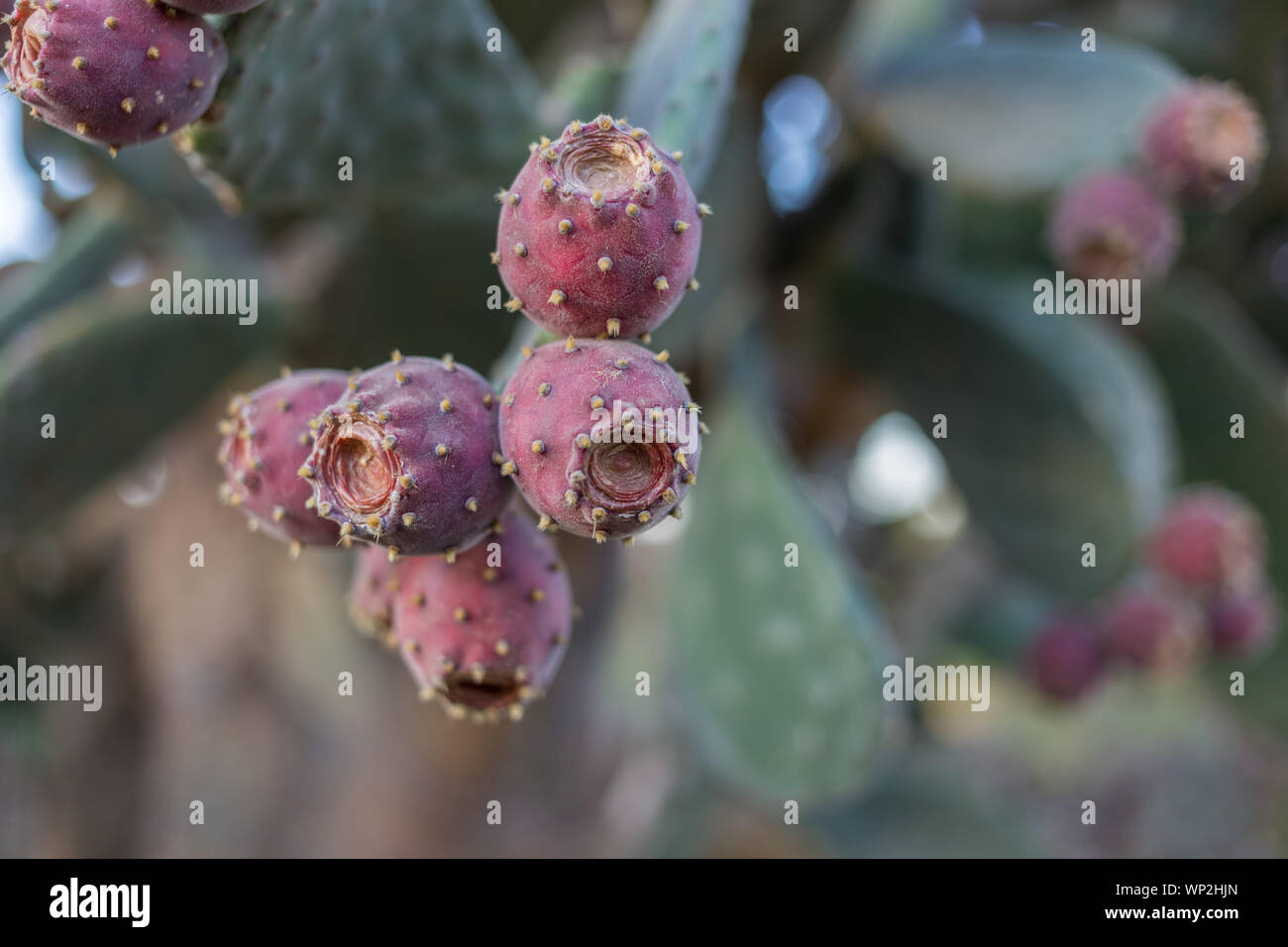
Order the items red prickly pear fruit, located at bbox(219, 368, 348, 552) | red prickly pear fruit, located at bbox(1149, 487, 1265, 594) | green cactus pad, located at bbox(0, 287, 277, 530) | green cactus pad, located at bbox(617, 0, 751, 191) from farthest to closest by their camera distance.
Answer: red prickly pear fruit, located at bbox(1149, 487, 1265, 594), green cactus pad, located at bbox(0, 287, 277, 530), green cactus pad, located at bbox(617, 0, 751, 191), red prickly pear fruit, located at bbox(219, 368, 348, 552)

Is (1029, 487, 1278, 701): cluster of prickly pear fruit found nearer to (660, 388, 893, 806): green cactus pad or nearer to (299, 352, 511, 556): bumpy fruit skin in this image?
(660, 388, 893, 806): green cactus pad

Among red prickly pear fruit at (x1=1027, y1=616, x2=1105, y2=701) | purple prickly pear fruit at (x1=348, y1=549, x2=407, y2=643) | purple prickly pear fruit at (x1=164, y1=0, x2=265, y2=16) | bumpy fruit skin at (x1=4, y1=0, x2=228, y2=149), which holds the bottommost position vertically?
red prickly pear fruit at (x1=1027, y1=616, x2=1105, y2=701)

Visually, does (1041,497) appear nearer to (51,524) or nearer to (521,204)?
(521,204)

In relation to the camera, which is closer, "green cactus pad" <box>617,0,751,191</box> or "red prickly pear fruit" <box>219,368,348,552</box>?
"red prickly pear fruit" <box>219,368,348,552</box>

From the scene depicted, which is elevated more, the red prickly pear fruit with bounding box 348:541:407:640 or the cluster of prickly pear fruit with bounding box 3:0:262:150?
the cluster of prickly pear fruit with bounding box 3:0:262:150

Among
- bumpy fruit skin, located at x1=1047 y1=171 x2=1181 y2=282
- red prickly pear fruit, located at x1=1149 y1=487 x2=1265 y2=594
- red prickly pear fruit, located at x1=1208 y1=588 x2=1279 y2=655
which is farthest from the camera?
red prickly pear fruit, located at x1=1208 y1=588 x2=1279 y2=655

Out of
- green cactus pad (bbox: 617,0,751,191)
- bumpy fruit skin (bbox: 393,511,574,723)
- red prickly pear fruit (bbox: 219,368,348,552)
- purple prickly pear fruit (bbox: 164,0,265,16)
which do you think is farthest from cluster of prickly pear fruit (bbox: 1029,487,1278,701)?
purple prickly pear fruit (bbox: 164,0,265,16)

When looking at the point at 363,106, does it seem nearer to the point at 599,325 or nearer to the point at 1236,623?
the point at 599,325
